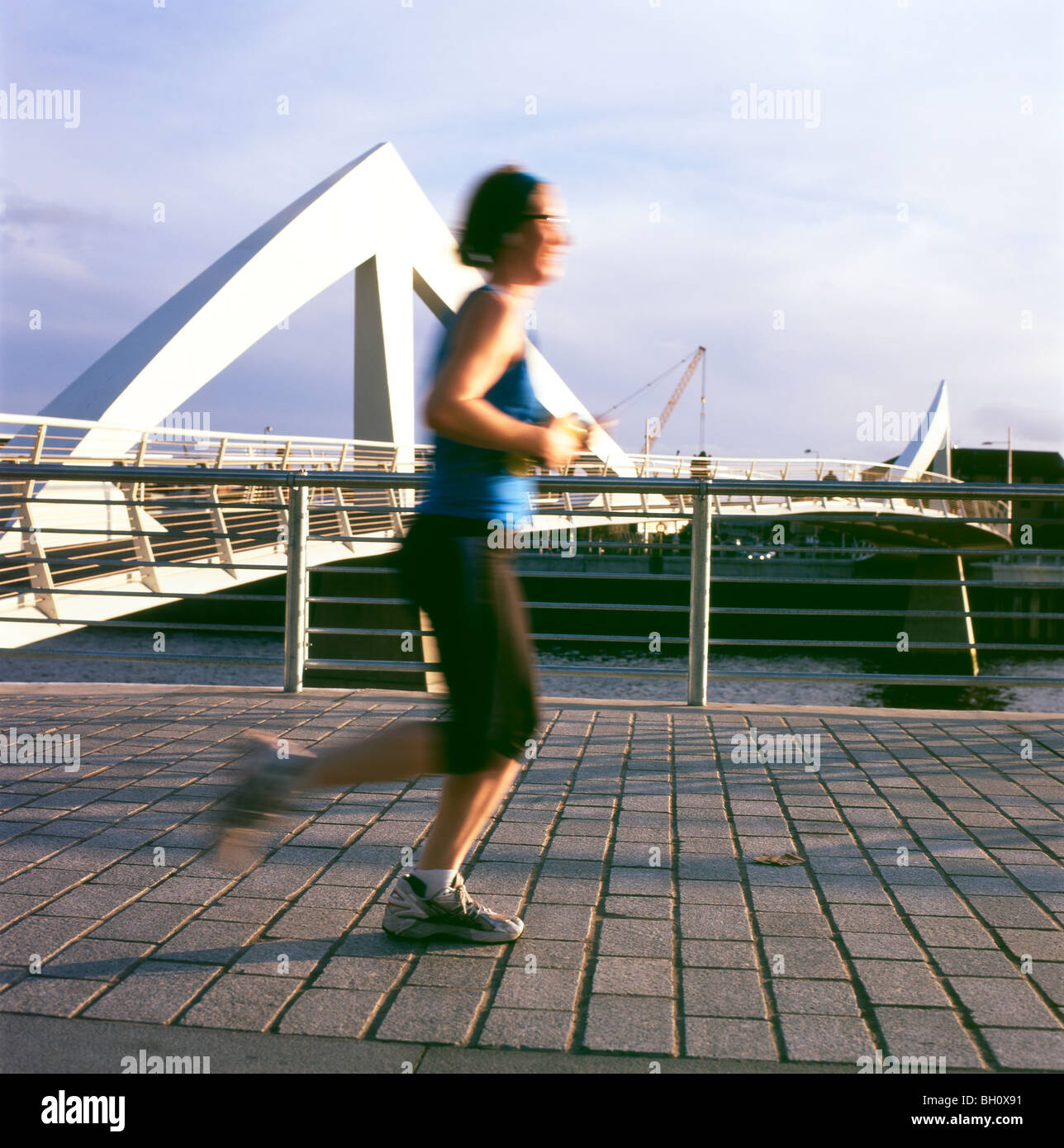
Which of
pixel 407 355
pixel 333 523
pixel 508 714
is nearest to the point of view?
pixel 508 714

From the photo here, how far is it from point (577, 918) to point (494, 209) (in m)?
1.70

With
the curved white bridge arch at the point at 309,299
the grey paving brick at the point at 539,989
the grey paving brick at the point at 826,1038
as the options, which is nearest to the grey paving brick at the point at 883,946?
the grey paving brick at the point at 826,1038

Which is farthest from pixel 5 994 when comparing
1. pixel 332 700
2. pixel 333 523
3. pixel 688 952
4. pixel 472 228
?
pixel 333 523

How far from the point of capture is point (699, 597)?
19.0 ft

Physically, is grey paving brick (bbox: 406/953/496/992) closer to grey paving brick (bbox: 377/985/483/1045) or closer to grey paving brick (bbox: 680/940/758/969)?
grey paving brick (bbox: 377/985/483/1045)

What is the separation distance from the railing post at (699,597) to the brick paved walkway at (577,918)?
1.14m

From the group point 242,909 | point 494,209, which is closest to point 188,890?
point 242,909

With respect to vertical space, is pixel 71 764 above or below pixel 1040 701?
above

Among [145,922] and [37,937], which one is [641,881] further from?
[37,937]

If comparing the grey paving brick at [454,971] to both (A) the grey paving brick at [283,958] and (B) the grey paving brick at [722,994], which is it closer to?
(A) the grey paving brick at [283,958]
